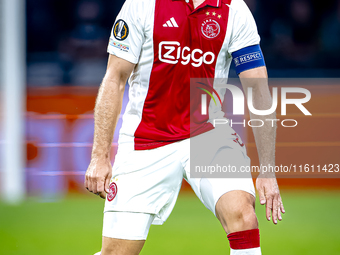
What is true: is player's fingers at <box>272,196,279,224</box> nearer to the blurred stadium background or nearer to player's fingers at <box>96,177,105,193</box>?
player's fingers at <box>96,177,105,193</box>

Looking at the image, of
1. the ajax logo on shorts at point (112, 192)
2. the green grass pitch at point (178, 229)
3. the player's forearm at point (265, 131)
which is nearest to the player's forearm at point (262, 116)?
the player's forearm at point (265, 131)

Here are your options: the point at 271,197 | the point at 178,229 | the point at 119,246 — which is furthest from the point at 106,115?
the point at 178,229

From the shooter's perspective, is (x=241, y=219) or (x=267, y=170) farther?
(x=267, y=170)

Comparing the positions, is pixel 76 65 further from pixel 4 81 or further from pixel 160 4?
pixel 160 4

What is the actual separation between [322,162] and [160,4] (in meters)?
4.48

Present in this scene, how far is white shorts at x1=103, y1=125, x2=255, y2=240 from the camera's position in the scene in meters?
2.31

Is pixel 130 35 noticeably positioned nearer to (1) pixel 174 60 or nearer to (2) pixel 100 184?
(1) pixel 174 60

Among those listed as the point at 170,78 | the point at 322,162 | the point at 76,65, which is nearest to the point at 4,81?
the point at 76,65

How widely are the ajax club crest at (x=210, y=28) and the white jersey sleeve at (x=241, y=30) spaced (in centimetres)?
8

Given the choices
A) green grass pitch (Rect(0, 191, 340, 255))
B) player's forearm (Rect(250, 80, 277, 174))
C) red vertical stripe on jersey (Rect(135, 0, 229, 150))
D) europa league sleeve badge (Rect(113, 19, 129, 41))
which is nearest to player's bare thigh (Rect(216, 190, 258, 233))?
player's forearm (Rect(250, 80, 277, 174))

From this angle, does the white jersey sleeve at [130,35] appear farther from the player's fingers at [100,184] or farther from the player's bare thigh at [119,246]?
the player's bare thigh at [119,246]

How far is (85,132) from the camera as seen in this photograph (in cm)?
635

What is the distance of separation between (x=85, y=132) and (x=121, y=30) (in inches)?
161

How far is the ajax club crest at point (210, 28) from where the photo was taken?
7.71 ft
